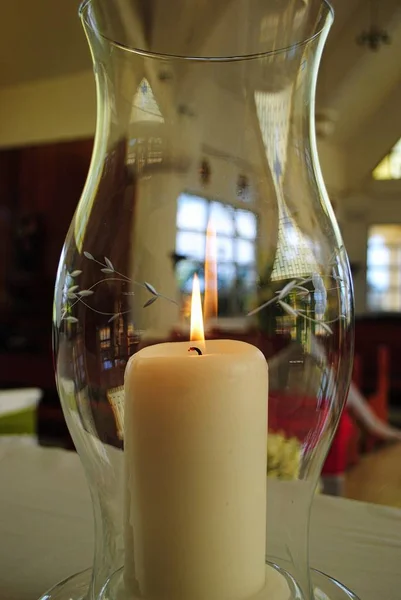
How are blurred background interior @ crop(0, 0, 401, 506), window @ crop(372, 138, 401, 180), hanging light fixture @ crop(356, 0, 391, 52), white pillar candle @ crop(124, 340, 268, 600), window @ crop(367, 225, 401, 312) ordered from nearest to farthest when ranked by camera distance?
white pillar candle @ crop(124, 340, 268, 600), blurred background interior @ crop(0, 0, 401, 506), hanging light fixture @ crop(356, 0, 391, 52), window @ crop(372, 138, 401, 180), window @ crop(367, 225, 401, 312)

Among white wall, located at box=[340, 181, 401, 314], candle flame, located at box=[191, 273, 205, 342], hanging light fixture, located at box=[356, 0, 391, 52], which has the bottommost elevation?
candle flame, located at box=[191, 273, 205, 342]

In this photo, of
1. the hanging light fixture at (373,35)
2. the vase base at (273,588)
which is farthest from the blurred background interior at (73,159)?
the vase base at (273,588)

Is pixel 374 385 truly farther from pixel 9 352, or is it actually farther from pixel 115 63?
pixel 115 63

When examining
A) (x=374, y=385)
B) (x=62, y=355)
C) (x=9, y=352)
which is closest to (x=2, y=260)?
(x=9, y=352)

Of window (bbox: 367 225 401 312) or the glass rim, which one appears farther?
window (bbox: 367 225 401 312)

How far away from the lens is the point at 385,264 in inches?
199

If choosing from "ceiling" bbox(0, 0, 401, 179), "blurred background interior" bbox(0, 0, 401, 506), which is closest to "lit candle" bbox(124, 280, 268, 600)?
"blurred background interior" bbox(0, 0, 401, 506)

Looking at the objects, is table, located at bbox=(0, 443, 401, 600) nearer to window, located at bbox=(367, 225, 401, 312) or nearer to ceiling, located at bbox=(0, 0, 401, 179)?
ceiling, located at bbox=(0, 0, 401, 179)

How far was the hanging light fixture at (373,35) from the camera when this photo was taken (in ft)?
10.4

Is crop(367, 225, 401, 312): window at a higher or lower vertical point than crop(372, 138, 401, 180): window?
lower

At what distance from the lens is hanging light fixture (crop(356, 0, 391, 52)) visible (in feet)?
10.4

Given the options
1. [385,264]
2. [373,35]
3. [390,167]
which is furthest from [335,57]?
[385,264]

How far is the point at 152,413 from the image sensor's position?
21 centimetres

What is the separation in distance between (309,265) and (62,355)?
11cm
